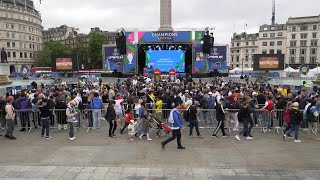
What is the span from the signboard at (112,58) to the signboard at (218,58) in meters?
12.9

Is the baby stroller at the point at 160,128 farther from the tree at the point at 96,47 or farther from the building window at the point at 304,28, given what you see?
the building window at the point at 304,28

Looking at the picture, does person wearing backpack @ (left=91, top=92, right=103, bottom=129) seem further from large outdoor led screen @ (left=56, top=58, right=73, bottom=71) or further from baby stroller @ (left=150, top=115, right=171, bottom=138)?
large outdoor led screen @ (left=56, top=58, right=73, bottom=71)

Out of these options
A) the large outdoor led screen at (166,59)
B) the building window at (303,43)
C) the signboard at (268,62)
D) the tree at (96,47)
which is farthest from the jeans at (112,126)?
the building window at (303,43)

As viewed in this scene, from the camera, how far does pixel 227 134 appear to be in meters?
12.9

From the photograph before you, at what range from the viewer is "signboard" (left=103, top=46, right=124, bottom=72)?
43.2 metres

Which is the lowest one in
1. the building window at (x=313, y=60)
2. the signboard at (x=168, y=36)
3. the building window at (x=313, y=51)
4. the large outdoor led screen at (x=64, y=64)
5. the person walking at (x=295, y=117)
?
the person walking at (x=295, y=117)

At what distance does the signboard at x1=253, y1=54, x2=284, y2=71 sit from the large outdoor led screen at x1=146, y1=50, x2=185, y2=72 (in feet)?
32.7

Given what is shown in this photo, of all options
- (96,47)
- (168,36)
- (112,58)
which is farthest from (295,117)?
(96,47)

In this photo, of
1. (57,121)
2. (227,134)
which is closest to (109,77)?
(57,121)

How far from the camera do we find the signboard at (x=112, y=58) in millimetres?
43188

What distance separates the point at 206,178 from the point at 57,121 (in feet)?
28.3

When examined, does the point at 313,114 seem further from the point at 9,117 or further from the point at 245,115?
the point at 9,117

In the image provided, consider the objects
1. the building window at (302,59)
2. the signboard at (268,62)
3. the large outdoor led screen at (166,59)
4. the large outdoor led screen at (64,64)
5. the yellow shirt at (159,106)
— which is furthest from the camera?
the building window at (302,59)

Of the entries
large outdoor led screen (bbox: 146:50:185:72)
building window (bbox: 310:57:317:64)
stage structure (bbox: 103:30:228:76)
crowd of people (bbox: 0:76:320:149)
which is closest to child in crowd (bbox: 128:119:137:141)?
crowd of people (bbox: 0:76:320:149)
